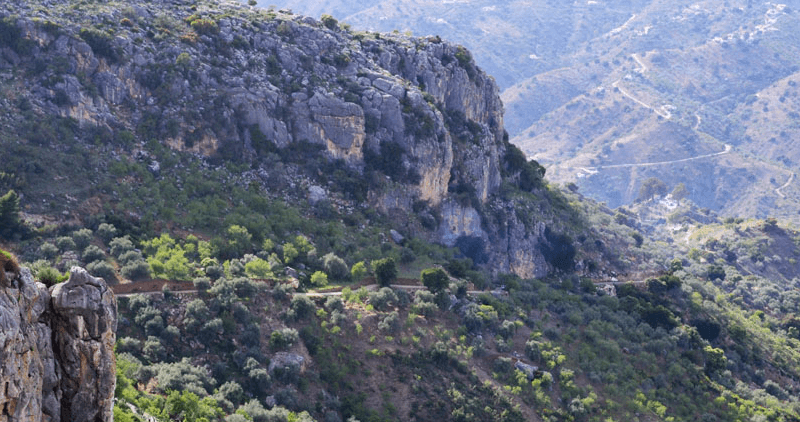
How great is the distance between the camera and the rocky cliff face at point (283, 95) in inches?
2815

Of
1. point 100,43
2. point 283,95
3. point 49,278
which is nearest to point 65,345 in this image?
point 49,278

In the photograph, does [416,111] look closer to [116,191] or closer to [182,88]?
[182,88]

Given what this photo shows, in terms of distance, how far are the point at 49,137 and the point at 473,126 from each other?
50.5 m

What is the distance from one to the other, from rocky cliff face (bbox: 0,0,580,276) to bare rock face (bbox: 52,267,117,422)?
49867 mm

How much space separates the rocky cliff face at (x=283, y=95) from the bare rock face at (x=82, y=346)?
49.9 metres

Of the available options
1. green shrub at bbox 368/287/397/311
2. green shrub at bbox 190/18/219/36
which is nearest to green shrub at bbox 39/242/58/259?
green shrub at bbox 368/287/397/311

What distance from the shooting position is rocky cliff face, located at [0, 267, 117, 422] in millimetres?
20841

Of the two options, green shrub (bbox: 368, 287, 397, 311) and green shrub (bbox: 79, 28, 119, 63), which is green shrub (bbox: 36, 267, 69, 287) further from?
green shrub (bbox: 79, 28, 119, 63)

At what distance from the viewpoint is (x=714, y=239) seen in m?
141

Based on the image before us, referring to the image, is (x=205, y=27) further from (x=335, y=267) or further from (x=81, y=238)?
(x=81, y=238)

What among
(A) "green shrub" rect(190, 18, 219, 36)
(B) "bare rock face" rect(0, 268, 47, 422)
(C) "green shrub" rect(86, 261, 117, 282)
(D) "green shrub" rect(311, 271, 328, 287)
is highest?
(A) "green shrub" rect(190, 18, 219, 36)

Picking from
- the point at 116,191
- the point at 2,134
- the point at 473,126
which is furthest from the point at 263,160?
the point at 473,126

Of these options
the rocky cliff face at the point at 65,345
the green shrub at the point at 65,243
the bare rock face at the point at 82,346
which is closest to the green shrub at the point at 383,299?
the green shrub at the point at 65,243

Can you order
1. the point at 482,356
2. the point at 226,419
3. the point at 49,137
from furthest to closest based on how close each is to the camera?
the point at 49,137 → the point at 482,356 → the point at 226,419
